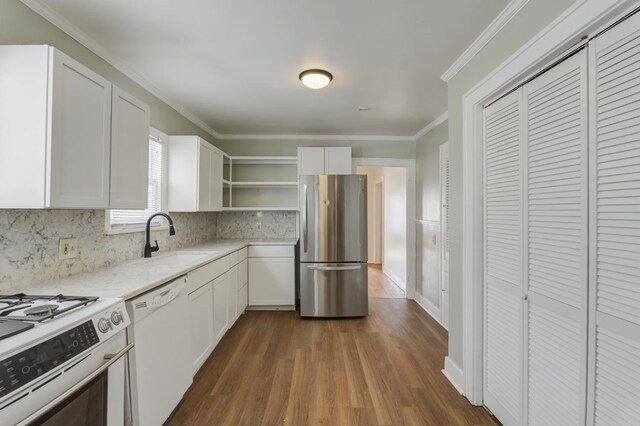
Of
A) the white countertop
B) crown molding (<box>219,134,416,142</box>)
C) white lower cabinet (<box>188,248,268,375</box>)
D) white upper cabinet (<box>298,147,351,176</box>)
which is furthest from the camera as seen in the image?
crown molding (<box>219,134,416,142</box>)

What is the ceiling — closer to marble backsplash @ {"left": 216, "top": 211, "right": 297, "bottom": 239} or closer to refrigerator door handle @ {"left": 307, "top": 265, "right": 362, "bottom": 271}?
marble backsplash @ {"left": 216, "top": 211, "right": 297, "bottom": 239}

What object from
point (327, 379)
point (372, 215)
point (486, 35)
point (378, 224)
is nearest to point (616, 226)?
point (486, 35)

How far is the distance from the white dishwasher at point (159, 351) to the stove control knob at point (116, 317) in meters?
0.17

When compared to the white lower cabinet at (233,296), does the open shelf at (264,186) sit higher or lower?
higher

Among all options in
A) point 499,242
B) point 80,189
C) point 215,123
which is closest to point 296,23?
point 80,189

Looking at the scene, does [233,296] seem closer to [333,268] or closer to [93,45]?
[333,268]

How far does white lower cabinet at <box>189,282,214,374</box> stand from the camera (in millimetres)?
2164

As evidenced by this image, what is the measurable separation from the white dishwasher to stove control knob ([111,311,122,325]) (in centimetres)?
17

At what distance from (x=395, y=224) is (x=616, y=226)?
436 centimetres

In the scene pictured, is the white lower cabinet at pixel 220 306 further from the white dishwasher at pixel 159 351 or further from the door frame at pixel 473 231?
the door frame at pixel 473 231

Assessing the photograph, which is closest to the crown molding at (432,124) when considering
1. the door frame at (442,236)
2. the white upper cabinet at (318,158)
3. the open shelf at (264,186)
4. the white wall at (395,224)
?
the door frame at (442,236)

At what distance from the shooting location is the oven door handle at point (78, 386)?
849 mm

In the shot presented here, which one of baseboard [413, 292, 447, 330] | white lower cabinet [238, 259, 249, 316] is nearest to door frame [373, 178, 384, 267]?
baseboard [413, 292, 447, 330]

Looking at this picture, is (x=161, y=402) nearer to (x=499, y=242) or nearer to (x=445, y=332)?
(x=499, y=242)
